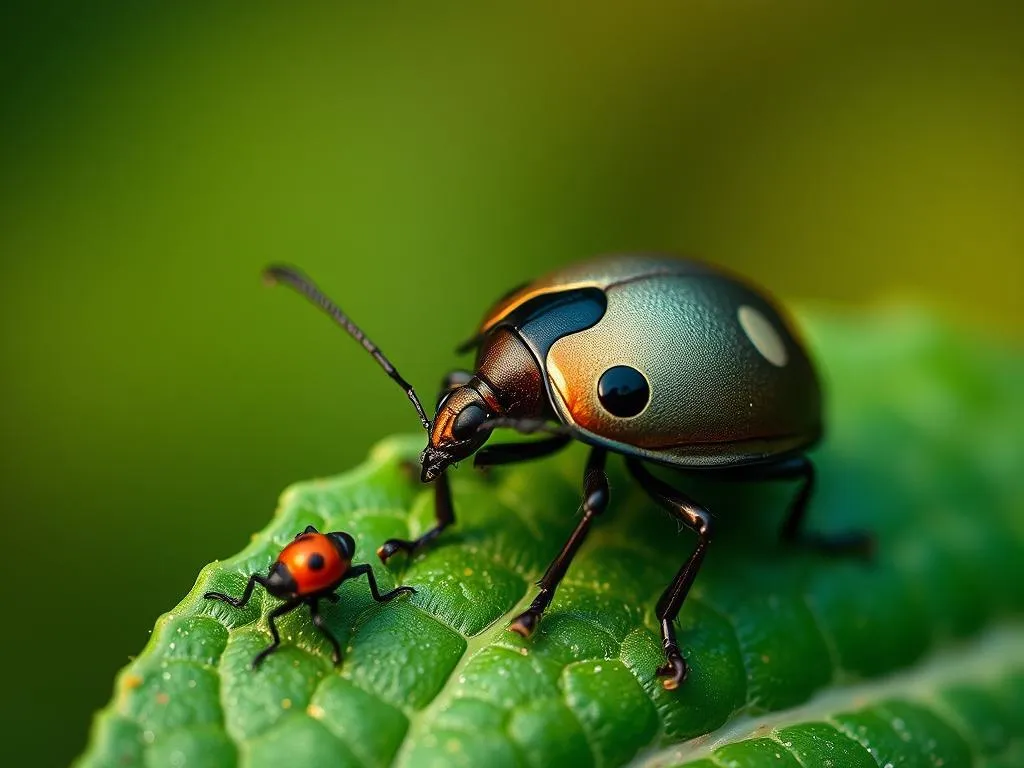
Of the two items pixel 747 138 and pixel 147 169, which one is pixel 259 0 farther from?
pixel 747 138

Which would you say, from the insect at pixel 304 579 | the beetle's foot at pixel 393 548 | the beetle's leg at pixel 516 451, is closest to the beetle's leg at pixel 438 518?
the beetle's foot at pixel 393 548

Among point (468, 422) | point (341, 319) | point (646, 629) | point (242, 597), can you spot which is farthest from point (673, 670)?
point (341, 319)

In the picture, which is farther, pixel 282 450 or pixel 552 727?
pixel 282 450

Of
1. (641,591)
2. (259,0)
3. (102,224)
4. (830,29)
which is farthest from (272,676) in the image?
(830,29)

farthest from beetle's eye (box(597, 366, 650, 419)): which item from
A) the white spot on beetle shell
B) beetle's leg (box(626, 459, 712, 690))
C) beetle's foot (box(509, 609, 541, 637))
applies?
beetle's foot (box(509, 609, 541, 637))

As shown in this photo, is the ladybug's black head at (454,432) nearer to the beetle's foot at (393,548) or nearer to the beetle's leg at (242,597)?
the beetle's foot at (393,548)

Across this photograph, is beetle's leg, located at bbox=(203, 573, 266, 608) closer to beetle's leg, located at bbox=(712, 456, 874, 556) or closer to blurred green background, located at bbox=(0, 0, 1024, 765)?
beetle's leg, located at bbox=(712, 456, 874, 556)

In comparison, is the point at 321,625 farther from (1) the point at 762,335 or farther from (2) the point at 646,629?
(1) the point at 762,335
